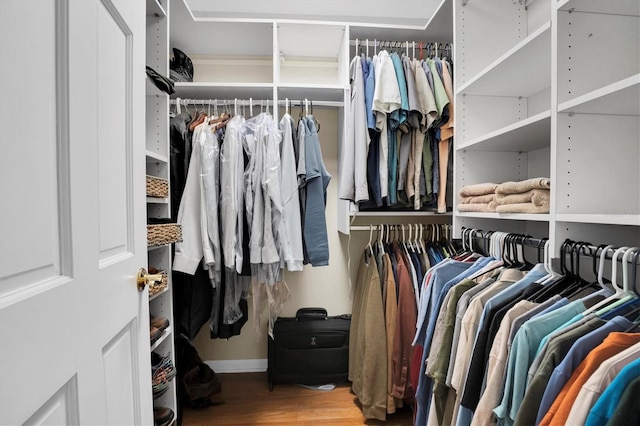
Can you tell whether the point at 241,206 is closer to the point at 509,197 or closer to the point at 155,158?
the point at 155,158

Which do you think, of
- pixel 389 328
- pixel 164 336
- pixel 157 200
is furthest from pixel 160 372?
pixel 389 328

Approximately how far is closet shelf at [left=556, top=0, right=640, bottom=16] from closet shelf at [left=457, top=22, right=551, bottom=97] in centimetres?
6

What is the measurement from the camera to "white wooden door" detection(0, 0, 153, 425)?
434 millimetres

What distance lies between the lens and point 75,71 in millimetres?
572

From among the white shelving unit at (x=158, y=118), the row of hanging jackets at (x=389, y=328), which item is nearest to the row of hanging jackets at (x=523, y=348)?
the row of hanging jackets at (x=389, y=328)

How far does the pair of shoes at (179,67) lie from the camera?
5.92 feet

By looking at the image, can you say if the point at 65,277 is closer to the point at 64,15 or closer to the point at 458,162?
the point at 64,15

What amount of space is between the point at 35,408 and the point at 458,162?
5.27ft

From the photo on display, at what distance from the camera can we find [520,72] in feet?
4.21

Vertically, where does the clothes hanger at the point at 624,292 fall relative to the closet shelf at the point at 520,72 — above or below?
below

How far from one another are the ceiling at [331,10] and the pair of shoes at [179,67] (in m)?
0.29

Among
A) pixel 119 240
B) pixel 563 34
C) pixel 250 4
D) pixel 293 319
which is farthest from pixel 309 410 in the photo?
pixel 250 4

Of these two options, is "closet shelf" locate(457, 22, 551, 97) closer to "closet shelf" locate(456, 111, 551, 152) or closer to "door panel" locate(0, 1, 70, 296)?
"closet shelf" locate(456, 111, 551, 152)

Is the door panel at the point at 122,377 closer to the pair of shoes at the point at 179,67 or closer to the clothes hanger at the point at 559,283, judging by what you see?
the clothes hanger at the point at 559,283
